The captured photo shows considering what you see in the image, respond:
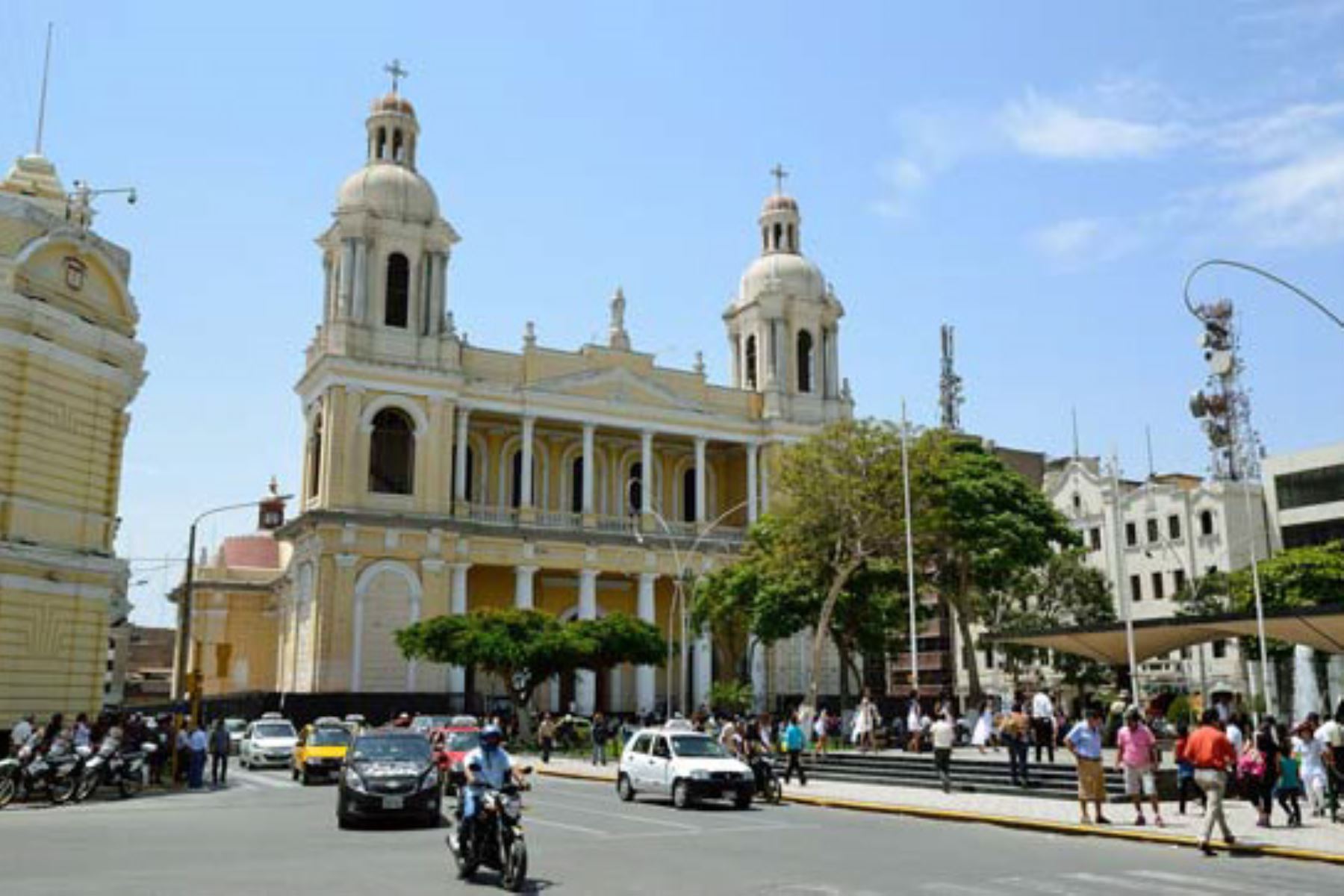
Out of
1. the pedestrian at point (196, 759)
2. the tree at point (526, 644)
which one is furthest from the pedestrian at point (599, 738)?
the pedestrian at point (196, 759)

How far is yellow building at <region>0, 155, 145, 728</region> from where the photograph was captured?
2720cm

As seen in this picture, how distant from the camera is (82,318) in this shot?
2962 centimetres

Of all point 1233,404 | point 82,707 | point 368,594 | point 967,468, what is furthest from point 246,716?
point 1233,404

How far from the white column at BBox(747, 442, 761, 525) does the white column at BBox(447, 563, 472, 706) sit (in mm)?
15601

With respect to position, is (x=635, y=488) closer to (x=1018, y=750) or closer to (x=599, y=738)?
(x=599, y=738)

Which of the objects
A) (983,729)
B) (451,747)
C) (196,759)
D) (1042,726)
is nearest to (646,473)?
(983,729)

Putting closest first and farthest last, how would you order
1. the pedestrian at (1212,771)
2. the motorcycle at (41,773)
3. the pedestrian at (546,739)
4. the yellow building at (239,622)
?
the pedestrian at (1212,771)
the motorcycle at (41,773)
the pedestrian at (546,739)
the yellow building at (239,622)

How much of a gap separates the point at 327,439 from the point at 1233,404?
157ft

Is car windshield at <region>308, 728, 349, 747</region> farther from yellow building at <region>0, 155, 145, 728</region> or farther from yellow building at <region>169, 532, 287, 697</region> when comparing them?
yellow building at <region>169, 532, 287, 697</region>

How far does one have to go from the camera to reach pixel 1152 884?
1264cm

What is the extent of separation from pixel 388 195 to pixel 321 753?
107 ft

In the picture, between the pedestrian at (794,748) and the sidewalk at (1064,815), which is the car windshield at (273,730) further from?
the sidewalk at (1064,815)

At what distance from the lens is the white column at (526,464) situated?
5612 centimetres

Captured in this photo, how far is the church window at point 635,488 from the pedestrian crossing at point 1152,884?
48165 millimetres
